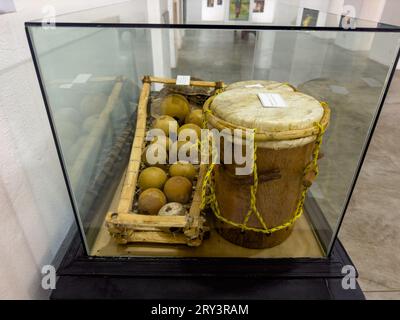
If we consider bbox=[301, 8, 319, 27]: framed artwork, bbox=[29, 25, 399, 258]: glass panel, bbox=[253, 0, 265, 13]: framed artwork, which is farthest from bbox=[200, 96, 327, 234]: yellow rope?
bbox=[253, 0, 265, 13]: framed artwork

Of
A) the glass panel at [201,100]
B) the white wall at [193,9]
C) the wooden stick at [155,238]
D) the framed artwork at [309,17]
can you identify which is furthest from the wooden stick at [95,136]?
the framed artwork at [309,17]

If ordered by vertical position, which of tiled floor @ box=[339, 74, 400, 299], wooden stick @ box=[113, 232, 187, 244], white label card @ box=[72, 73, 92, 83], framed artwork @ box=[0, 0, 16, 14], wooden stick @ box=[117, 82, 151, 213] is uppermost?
framed artwork @ box=[0, 0, 16, 14]

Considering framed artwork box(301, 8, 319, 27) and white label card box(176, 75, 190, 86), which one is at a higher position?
framed artwork box(301, 8, 319, 27)

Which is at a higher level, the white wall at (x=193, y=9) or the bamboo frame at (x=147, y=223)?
the white wall at (x=193, y=9)

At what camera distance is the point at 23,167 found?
838 millimetres

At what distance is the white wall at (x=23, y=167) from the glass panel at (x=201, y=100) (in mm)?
99

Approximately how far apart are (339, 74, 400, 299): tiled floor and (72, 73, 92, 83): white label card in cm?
136

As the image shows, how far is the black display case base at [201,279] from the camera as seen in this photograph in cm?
85

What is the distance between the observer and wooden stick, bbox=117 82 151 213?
969 millimetres

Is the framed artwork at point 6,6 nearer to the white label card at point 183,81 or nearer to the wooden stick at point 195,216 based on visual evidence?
the white label card at point 183,81

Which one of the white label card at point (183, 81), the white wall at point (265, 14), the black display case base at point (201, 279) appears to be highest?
the white wall at point (265, 14)

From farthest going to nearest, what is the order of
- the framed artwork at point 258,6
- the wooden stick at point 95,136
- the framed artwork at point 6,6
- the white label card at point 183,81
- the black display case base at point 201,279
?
the white label card at point 183,81 → the framed artwork at point 258,6 → the wooden stick at point 95,136 → the black display case base at point 201,279 → the framed artwork at point 6,6

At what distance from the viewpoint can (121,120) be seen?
4.93 feet

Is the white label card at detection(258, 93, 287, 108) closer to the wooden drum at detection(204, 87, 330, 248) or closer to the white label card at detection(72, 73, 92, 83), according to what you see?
the wooden drum at detection(204, 87, 330, 248)
